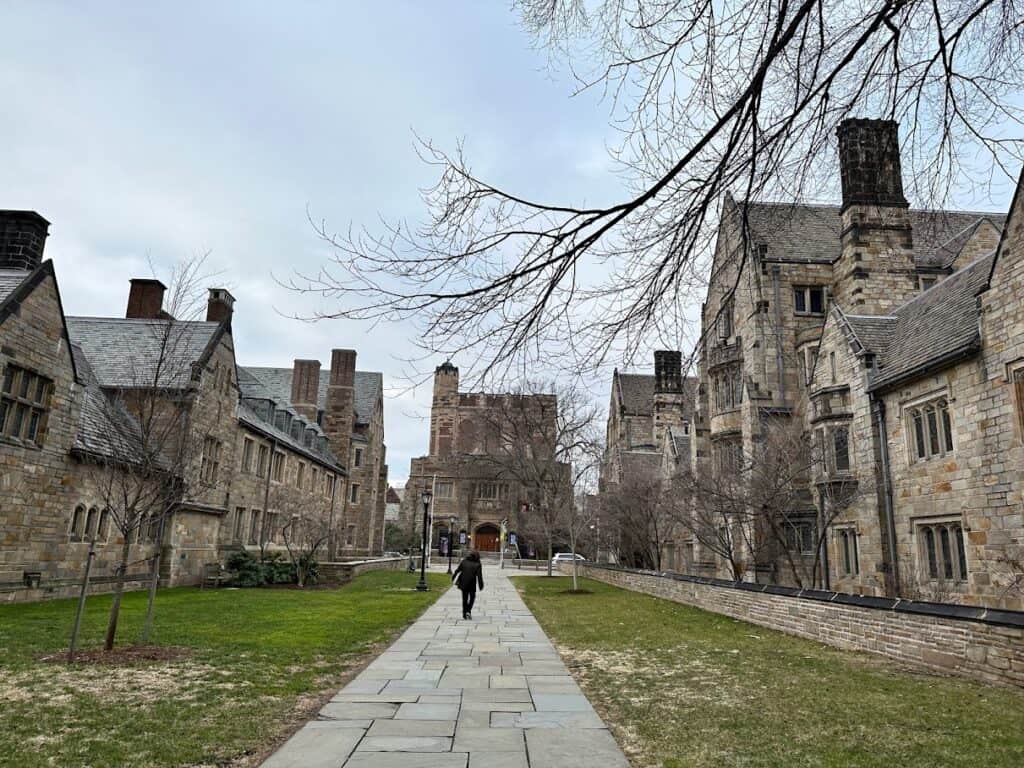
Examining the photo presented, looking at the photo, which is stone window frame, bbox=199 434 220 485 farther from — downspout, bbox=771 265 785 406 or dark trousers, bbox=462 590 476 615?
downspout, bbox=771 265 785 406

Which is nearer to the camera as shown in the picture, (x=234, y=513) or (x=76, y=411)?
(x=76, y=411)

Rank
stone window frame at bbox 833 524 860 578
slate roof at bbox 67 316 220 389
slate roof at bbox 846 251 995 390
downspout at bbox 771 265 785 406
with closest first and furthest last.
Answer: slate roof at bbox 846 251 995 390 → stone window frame at bbox 833 524 860 578 → slate roof at bbox 67 316 220 389 → downspout at bbox 771 265 785 406

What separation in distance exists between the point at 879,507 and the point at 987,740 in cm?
1391

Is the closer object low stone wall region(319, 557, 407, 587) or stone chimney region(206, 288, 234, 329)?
low stone wall region(319, 557, 407, 587)

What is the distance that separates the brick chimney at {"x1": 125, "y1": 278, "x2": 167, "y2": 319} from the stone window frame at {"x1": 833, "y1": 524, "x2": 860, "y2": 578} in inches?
1025

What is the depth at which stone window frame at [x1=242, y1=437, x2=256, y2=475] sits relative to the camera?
26906 mm

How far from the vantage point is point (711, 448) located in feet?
99.0

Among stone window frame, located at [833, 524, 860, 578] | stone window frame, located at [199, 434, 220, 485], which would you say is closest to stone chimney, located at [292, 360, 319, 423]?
stone window frame, located at [199, 434, 220, 485]

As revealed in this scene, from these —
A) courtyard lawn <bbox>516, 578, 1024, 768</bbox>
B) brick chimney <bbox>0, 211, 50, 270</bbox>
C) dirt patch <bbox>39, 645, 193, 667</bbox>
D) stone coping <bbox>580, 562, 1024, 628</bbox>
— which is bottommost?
dirt patch <bbox>39, 645, 193, 667</bbox>

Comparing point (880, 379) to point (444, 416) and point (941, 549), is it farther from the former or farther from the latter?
point (444, 416)

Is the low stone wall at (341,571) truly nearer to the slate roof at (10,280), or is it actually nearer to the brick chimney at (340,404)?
the brick chimney at (340,404)

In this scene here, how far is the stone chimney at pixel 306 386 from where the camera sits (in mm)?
43094

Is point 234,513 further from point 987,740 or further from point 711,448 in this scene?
point 987,740

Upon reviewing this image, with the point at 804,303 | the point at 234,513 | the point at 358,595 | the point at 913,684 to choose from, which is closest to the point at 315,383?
the point at 234,513
